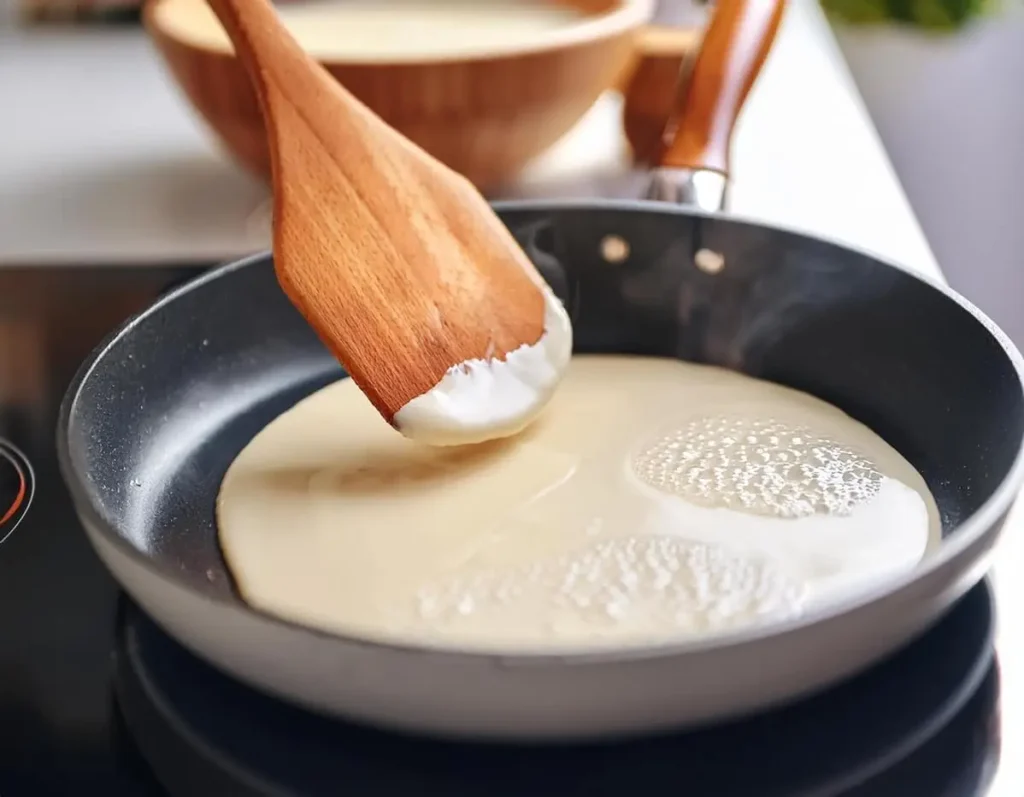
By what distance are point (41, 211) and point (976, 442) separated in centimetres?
69

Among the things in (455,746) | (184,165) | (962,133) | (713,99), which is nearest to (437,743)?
(455,746)

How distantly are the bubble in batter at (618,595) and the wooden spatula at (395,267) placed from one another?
0.37 feet

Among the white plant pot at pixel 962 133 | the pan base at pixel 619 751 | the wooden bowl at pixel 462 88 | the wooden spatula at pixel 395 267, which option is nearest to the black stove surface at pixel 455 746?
the pan base at pixel 619 751

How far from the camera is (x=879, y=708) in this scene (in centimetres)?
43

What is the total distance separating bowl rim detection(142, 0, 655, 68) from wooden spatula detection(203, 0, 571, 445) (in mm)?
131

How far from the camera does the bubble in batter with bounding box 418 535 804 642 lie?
1.54 feet

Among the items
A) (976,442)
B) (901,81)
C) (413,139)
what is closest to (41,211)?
(413,139)

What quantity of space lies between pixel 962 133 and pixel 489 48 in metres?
0.86

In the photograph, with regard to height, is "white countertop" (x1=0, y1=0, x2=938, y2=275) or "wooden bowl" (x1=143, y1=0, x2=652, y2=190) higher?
"wooden bowl" (x1=143, y1=0, x2=652, y2=190)

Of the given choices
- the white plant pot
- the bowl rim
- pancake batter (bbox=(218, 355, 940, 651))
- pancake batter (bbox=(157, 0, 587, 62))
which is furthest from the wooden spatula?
the white plant pot

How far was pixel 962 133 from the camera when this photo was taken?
56.8 inches

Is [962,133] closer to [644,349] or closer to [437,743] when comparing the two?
[644,349]

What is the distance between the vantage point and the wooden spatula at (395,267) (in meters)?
0.59

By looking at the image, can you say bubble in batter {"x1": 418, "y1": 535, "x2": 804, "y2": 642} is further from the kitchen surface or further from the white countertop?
the white countertop
